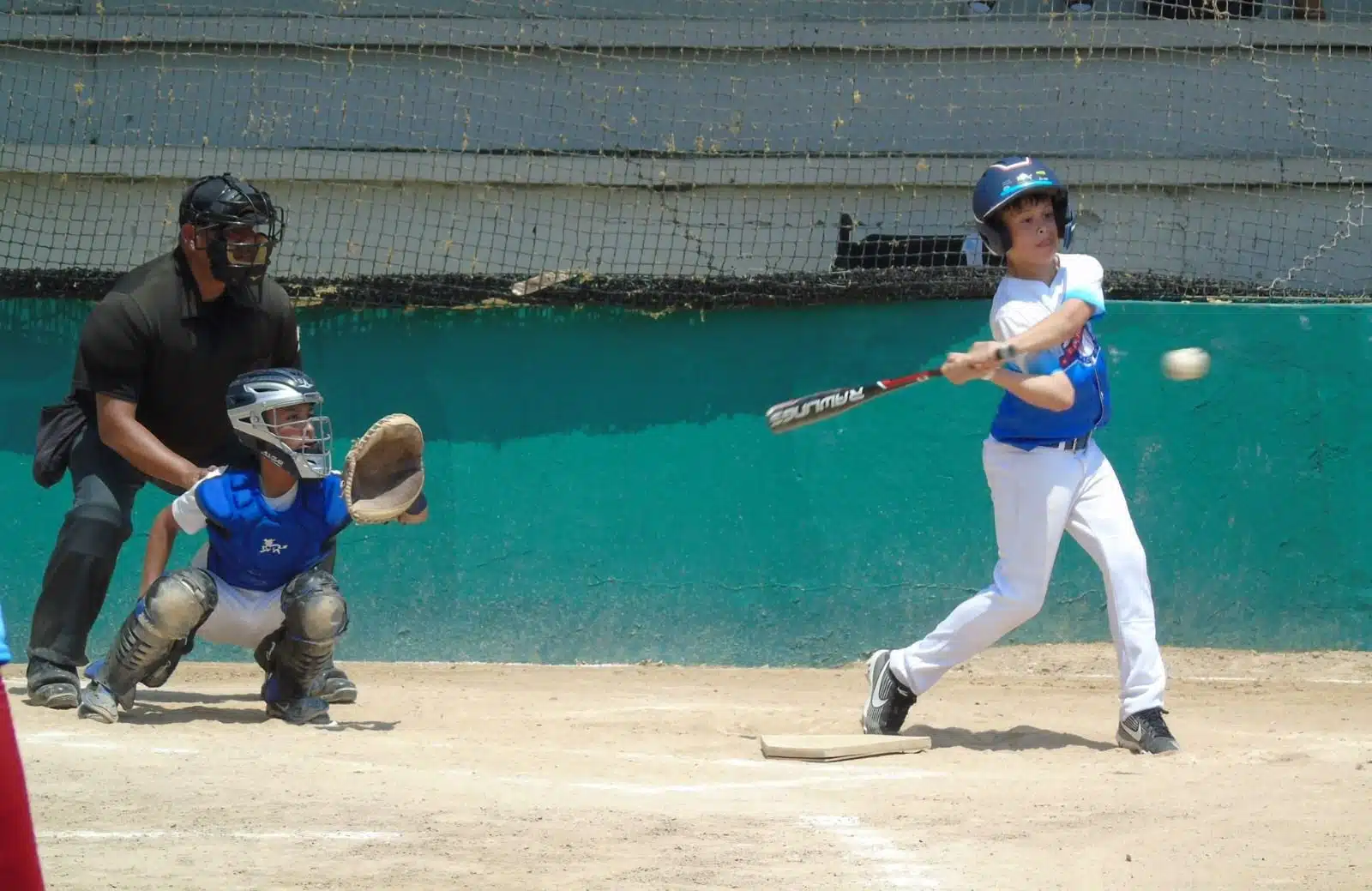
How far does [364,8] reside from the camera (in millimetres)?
8906

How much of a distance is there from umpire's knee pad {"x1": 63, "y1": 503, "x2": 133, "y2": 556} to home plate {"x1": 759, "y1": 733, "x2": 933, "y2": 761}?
2274 millimetres

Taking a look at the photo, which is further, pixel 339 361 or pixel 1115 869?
pixel 339 361

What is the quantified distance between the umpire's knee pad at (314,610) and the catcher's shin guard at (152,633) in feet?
0.82

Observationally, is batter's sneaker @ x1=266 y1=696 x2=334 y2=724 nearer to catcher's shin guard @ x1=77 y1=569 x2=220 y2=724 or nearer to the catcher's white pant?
the catcher's white pant

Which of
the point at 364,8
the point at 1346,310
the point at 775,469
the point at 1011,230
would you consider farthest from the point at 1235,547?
the point at 364,8

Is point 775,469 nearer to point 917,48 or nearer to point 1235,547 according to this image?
point 1235,547

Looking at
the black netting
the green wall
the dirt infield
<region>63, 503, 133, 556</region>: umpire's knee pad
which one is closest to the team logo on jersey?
the dirt infield

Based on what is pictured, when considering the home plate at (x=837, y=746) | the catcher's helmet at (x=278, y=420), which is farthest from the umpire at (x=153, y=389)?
the home plate at (x=837, y=746)

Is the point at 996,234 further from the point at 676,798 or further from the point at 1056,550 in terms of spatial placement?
the point at 676,798

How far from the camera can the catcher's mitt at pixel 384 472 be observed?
17.4ft

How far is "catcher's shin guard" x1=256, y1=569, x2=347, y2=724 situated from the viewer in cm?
523

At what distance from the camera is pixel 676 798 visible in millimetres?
4379

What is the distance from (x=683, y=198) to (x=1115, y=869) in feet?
17.6

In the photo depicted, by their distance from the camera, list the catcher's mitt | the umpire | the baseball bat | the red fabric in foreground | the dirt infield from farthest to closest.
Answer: the umpire < the catcher's mitt < the baseball bat < the dirt infield < the red fabric in foreground
